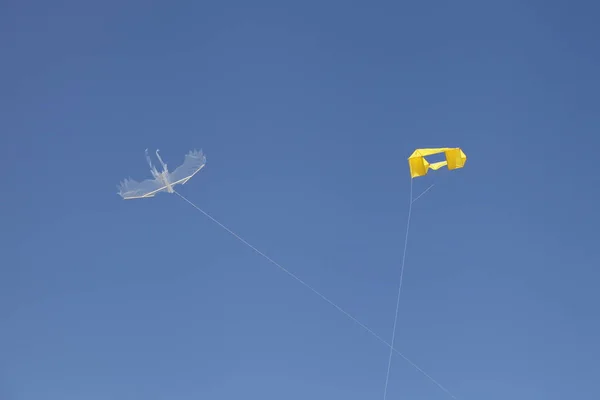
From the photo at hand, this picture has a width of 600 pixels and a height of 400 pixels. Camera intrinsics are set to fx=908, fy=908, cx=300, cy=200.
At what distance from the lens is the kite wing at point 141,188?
2612 centimetres

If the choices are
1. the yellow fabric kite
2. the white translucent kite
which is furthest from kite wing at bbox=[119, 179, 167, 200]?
the yellow fabric kite

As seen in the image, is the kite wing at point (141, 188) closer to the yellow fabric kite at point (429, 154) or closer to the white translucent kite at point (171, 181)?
the white translucent kite at point (171, 181)

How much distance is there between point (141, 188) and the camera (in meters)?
26.2

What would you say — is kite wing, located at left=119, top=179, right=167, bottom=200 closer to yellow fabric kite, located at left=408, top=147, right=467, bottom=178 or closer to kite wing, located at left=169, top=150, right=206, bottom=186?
kite wing, located at left=169, top=150, right=206, bottom=186

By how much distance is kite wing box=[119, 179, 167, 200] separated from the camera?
26.1m

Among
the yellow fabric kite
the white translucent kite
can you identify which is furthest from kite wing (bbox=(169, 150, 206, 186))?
the yellow fabric kite

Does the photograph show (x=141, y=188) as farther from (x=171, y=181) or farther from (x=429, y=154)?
(x=429, y=154)

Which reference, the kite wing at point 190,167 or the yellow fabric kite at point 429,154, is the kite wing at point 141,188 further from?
the yellow fabric kite at point 429,154

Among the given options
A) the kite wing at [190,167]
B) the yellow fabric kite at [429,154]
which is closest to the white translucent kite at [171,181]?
the kite wing at [190,167]

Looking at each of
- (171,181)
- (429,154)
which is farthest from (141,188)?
(429,154)

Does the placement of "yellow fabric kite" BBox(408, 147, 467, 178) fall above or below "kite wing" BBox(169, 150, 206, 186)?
above

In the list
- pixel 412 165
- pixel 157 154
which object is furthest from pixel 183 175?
pixel 412 165

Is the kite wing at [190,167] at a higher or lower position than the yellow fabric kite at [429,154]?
lower

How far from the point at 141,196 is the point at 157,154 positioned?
1413 mm
